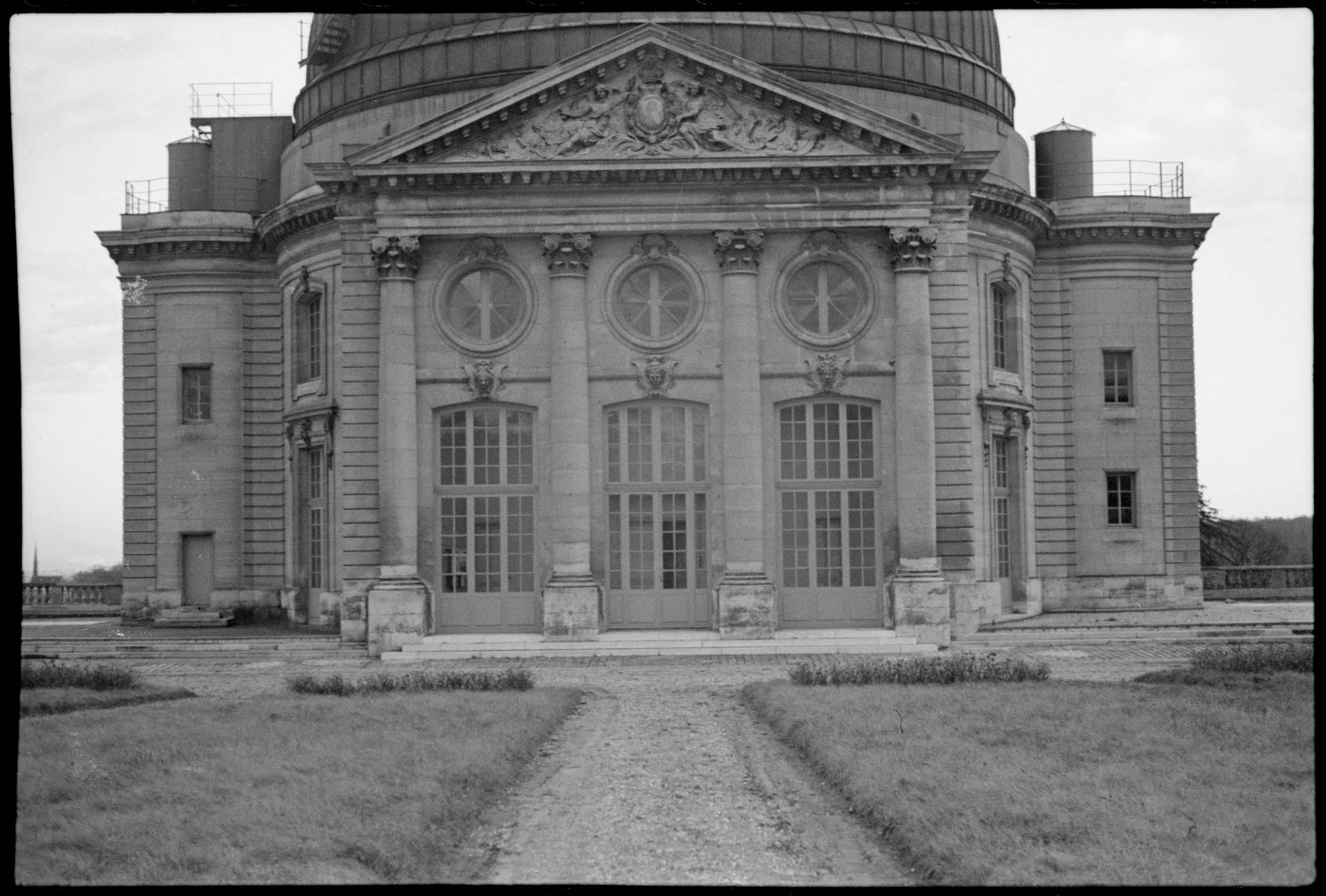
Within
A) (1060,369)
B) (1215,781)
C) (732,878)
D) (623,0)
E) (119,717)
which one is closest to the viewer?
(623,0)

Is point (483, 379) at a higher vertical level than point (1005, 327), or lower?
lower

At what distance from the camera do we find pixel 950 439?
3152cm

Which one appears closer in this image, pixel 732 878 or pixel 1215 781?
pixel 732 878

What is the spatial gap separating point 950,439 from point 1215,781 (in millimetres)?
17312

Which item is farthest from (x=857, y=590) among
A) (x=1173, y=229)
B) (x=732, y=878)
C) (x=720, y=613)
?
(x=732, y=878)

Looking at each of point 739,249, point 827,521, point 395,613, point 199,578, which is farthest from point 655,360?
point 199,578

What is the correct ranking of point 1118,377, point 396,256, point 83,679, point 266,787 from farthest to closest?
point 1118,377, point 396,256, point 83,679, point 266,787

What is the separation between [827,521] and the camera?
103 ft

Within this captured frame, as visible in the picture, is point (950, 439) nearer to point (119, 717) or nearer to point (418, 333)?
point (418, 333)

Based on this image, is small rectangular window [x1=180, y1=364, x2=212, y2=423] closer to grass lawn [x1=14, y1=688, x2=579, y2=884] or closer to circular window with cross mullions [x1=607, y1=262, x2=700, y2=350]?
circular window with cross mullions [x1=607, y1=262, x2=700, y2=350]

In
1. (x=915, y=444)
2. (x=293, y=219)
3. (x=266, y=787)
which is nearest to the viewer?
(x=266, y=787)

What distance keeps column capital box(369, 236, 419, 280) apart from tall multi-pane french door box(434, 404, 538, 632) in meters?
2.97

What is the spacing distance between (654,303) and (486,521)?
562 centimetres

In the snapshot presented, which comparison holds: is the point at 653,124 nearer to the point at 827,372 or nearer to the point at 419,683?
the point at 827,372
